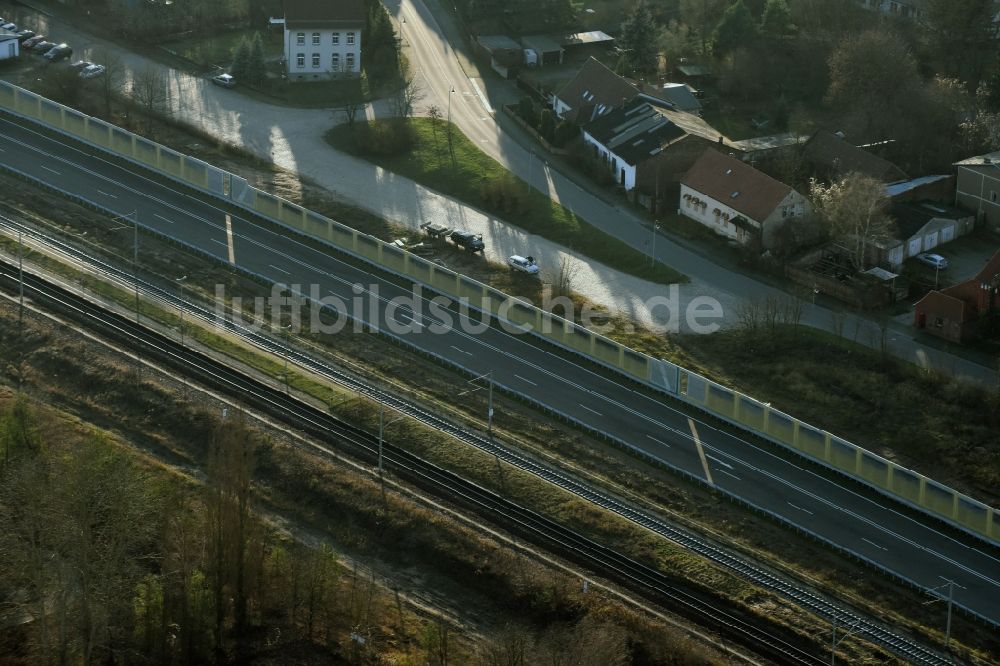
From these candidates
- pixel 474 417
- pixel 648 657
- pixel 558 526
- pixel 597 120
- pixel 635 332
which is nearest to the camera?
pixel 648 657

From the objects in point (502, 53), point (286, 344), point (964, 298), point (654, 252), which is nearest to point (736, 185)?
point (654, 252)

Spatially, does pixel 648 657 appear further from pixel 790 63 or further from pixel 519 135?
pixel 790 63

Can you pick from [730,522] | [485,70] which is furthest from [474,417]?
[485,70]

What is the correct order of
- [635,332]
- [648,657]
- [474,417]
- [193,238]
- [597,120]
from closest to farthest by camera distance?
[648,657]
[474,417]
[635,332]
[193,238]
[597,120]

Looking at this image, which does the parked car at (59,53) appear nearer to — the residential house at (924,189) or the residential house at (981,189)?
the residential house at (924,189)

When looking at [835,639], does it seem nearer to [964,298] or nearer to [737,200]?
[964,298]

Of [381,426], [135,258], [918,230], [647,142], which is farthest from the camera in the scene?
[647,142]
